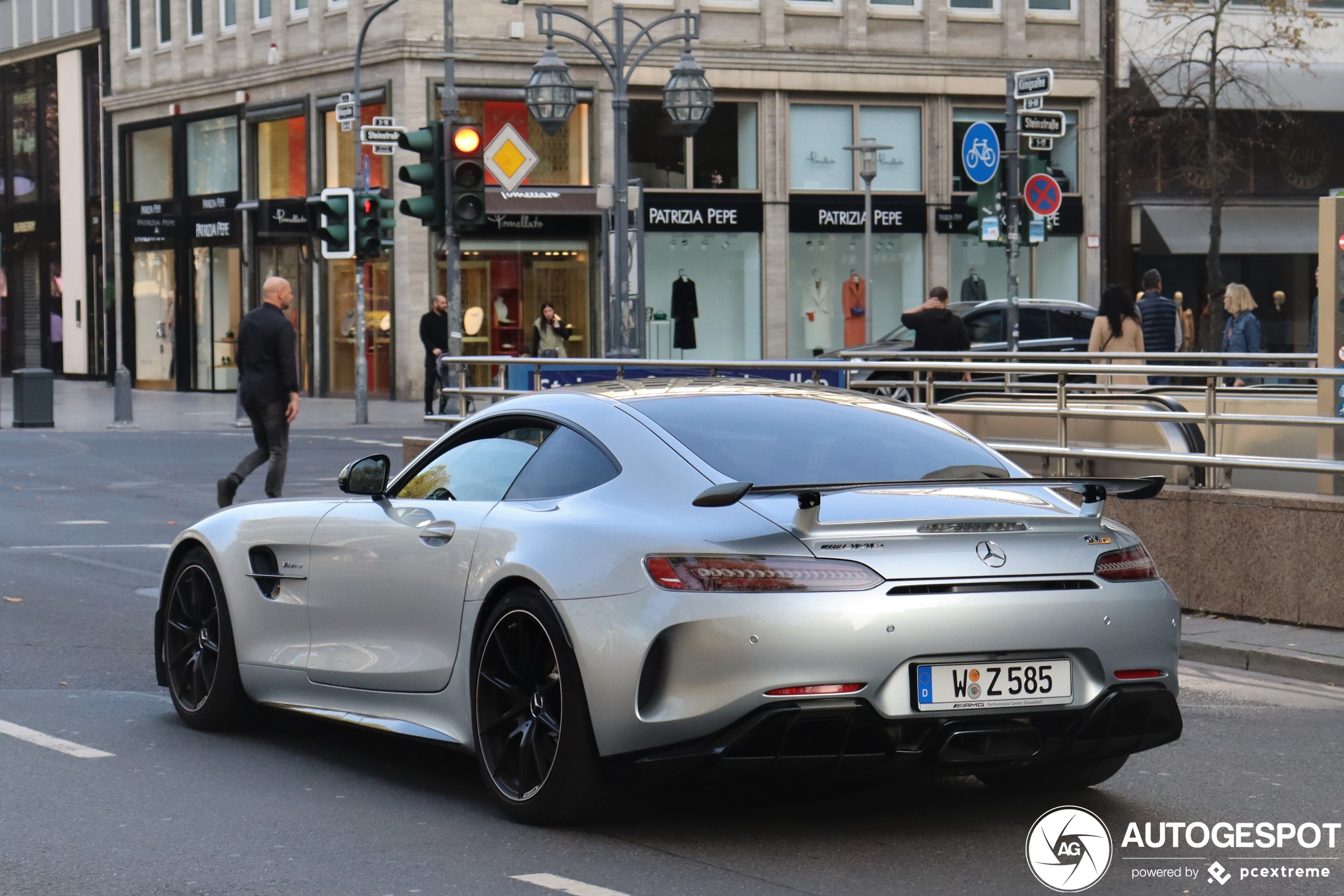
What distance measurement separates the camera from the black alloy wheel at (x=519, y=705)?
5.75m

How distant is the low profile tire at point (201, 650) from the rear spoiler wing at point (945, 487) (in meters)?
2.52

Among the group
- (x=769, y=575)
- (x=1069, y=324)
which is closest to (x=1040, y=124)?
(x=1069, y=324)

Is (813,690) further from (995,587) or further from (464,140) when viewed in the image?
(464,140)

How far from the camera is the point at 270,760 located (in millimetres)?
6938

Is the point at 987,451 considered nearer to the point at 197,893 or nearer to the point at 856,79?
the point at 197,893

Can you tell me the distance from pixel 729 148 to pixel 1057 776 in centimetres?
3288

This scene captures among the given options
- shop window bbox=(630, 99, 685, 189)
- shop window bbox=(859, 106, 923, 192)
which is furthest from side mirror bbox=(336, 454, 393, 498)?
shop window bbox=(859, 106, 923, 192)

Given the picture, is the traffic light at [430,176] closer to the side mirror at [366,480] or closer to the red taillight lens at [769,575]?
the side mirror at [366,480]

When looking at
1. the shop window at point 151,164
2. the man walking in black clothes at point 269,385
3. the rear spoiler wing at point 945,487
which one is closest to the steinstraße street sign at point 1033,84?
the man walking in black clothes at point 269,385

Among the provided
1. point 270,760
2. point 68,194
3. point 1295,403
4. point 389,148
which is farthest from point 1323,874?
point 68,194

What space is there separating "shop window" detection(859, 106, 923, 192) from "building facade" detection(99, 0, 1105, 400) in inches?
1.9

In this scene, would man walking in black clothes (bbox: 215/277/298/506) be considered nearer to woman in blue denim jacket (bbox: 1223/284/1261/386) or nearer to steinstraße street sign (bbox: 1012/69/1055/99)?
steinstraße street sign (bbox: 1012/69/1055/99)

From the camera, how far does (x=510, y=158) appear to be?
20438mm

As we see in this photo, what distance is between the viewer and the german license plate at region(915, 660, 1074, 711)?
532 centimetres
